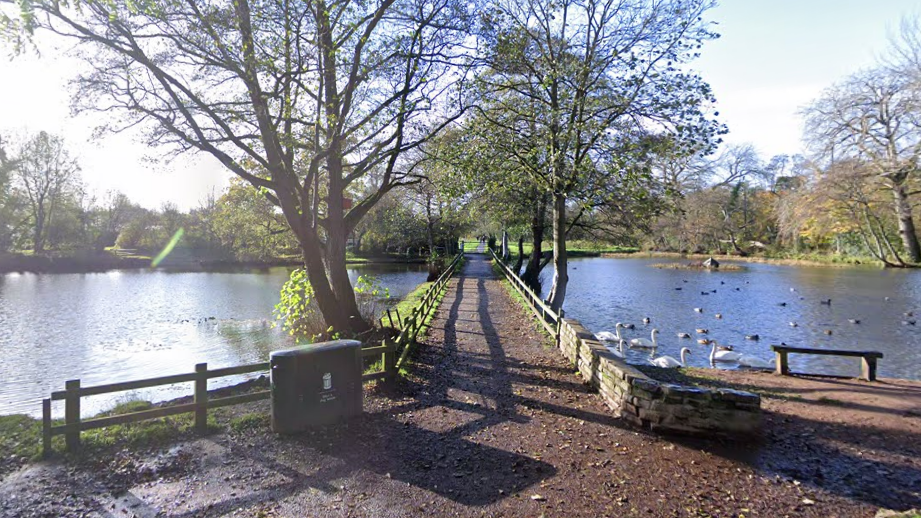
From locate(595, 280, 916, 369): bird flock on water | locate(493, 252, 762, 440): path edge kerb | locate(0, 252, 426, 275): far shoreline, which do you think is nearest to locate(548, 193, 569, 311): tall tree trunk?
locate(595, 280, 916, 369): bird flock on water

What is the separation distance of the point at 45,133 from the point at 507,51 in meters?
55.5

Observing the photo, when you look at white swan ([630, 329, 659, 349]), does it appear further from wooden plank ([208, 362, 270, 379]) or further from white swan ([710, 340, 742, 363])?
wooden plank ([208, 362, 270, 379])

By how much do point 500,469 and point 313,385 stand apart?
2525 millimetres

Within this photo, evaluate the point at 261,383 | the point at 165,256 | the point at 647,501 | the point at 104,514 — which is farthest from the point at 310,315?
the point at 165,256

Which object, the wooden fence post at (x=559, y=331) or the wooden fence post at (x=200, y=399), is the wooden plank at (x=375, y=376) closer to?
the wooden fence post at (x=200, y=399)

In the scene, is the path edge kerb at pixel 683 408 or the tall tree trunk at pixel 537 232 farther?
the tall tree trunk at pixel 537 232

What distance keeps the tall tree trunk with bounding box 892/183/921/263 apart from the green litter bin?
151ft

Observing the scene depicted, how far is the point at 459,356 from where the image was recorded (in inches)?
405

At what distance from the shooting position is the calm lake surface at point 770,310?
49.2 feet

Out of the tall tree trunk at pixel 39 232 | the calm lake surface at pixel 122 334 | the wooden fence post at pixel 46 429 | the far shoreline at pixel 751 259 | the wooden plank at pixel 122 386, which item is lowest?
the calm lake surface at pixel 122 334

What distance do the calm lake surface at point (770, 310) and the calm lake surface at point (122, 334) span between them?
11905mm

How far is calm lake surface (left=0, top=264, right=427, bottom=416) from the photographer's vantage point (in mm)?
11695

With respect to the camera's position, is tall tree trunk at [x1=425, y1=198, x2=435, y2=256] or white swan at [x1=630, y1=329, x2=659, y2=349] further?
tall tree trunk at [x1=425, y1=198, x2=435, y2=256]

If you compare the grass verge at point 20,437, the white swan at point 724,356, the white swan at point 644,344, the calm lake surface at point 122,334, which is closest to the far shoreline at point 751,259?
the white swan at point 644,344
